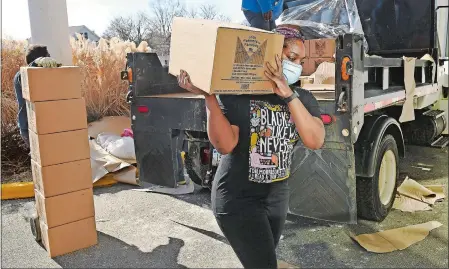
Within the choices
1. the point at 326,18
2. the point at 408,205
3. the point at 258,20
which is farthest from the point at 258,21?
the point at 408,205

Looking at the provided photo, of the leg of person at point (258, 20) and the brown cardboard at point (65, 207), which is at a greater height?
the leg of person at point (258, 20)

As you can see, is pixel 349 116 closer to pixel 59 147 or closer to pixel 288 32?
pixel 288 32

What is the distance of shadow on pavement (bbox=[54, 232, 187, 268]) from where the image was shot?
11.2 ft

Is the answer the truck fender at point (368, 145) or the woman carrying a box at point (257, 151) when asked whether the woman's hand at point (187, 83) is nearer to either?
the woman carrying a box at point (257, 151)

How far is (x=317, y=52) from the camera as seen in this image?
5137 mm

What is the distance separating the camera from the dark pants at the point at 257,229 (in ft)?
6.71

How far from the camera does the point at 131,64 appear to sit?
4383 mm

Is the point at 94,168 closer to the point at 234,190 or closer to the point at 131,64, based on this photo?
the point at 131,64

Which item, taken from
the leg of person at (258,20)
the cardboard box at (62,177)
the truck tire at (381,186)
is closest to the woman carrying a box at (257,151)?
the truck tire at (381,186)

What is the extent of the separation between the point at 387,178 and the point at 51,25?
17.7ft

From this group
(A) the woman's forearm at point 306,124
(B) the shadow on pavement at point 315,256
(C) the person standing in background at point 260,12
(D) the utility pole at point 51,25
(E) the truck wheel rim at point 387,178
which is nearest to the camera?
(A) the woman's forearm at point 306,124

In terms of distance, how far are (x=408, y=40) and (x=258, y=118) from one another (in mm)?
4681

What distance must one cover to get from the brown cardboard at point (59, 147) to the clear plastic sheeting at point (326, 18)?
3.15 m

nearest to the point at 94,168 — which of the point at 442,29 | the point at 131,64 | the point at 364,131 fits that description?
the point at 131,64
